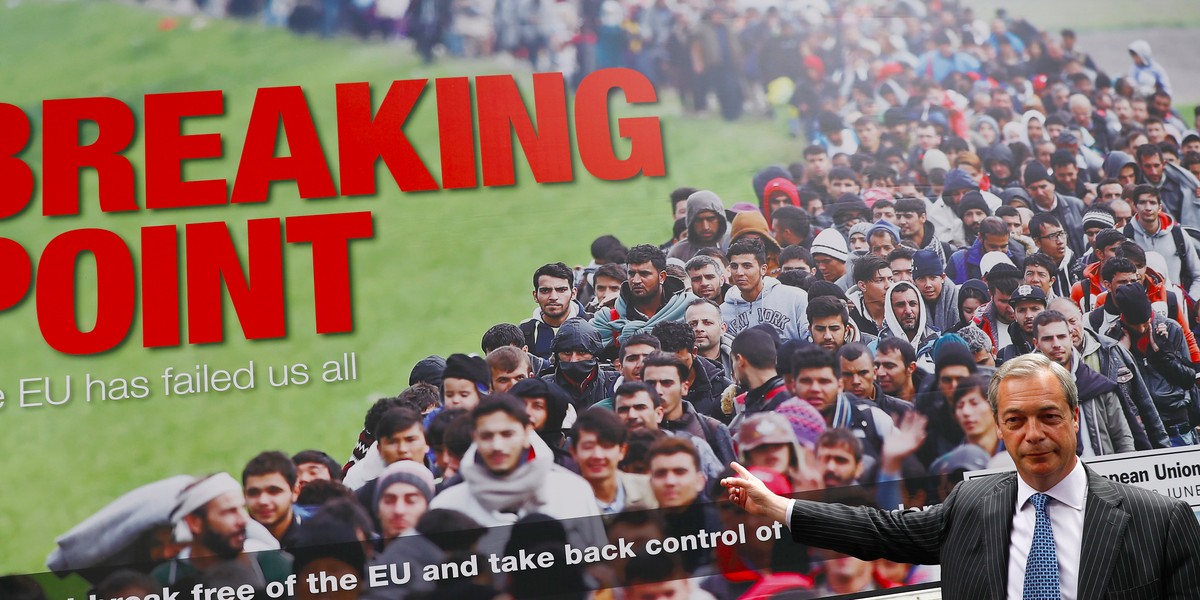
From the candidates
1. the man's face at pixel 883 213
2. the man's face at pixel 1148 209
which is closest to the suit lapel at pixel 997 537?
the man's face at pixel 883 213

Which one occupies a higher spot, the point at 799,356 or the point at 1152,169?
the point at 1152,169

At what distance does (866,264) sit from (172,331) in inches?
87.3

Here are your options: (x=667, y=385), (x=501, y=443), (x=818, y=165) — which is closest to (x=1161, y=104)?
(x=818, y=165)

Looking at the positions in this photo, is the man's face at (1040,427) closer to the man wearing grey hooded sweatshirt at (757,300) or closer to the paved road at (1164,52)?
the man wearing grey hooded sweatshirt at (757,300)

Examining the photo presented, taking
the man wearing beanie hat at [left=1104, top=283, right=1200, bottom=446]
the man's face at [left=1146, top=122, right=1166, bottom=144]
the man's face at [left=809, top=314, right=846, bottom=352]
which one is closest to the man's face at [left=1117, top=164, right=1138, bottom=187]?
the man's face at [left=1146, top=122, right=1166, bottom=144]

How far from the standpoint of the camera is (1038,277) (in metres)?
3.16

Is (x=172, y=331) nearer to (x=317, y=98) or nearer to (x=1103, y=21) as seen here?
(x=317, y=98)

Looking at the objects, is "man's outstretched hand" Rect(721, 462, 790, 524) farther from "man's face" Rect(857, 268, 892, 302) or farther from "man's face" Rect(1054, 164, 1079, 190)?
"man's face" Rect(1054, 164, 1079, 190)

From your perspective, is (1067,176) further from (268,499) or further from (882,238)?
(268,499)

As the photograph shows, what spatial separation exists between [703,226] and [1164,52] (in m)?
1.95

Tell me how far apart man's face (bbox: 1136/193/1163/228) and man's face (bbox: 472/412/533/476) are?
90.1 inches

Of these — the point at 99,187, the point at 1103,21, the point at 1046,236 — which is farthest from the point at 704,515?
the point at 1103,21

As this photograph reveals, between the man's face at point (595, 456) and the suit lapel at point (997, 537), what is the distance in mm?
1445

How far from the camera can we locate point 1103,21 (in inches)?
136
